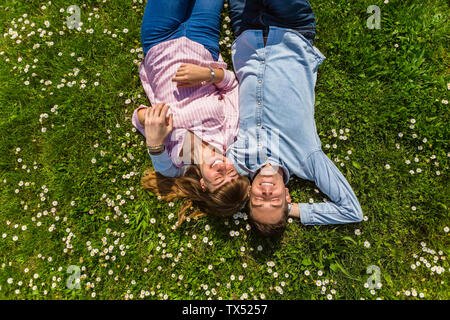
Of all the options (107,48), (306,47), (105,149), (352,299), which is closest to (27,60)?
(107,48)

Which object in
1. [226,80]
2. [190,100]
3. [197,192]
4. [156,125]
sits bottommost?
[197,192]

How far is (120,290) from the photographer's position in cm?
397

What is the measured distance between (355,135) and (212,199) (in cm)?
226

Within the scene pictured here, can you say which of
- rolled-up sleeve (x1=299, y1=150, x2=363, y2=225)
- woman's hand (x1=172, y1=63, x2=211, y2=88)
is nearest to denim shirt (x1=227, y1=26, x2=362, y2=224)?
rolled-up sleeve (x1=299, y1=150, x2=363, y2=225)

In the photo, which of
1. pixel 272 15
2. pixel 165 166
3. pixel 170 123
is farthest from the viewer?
pixel 272 15

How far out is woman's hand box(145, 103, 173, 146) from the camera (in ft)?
11.3

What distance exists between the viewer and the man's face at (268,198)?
3277 millimetres

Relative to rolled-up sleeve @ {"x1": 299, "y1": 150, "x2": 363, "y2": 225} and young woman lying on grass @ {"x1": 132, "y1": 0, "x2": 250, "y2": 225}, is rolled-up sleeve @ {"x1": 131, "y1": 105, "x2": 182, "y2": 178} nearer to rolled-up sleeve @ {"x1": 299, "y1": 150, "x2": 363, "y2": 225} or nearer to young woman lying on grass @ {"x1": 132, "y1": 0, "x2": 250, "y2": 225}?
young woman lying on grass @ {"x1": 132, "y1": 0, "x2": 250, "y2": 225}

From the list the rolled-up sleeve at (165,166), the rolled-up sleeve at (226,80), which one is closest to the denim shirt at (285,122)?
the rolled-up sleeve at (226,80)

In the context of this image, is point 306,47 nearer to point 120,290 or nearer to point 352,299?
point 352,299

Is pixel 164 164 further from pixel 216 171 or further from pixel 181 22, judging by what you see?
pixel 181 22

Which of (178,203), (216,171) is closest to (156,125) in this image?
(216,171)

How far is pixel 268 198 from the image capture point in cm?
328

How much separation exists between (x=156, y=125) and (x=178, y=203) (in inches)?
49.2
